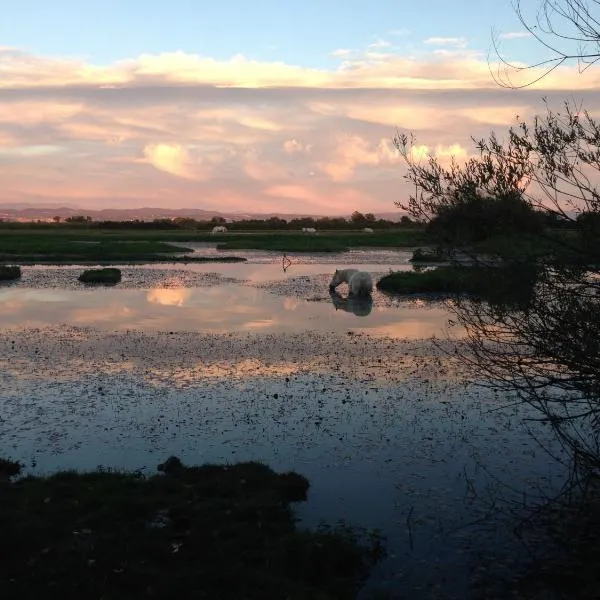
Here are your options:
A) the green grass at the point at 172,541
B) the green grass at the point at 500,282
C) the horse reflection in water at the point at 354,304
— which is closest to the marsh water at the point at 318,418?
the green grass at the point at 172,541

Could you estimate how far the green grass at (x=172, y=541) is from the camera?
282 inches

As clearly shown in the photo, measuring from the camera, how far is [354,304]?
31188 mm

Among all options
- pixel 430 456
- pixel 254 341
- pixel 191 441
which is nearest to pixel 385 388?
pixel 430 456

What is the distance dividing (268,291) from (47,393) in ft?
70.2

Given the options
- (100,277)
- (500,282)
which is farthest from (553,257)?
(100,277)

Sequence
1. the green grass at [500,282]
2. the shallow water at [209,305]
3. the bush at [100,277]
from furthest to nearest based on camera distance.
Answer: the bush at [100,277] < the shallow water at [209,305] < the green grass at [500,282]

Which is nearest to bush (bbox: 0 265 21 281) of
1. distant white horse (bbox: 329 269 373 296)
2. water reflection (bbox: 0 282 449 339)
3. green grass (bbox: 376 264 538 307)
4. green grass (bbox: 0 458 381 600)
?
water reflection (bbox: 0 282 449 339)

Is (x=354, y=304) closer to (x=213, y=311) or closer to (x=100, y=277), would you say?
(x=213, y=311)

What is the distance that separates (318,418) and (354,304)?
18366mm

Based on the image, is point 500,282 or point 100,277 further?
point 100,277

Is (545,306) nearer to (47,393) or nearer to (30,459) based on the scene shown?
(30,459)

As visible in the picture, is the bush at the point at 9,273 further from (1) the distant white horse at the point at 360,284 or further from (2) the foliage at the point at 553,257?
(2) the foliage at the point at 553,257

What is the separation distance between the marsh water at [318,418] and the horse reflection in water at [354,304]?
2.42 meters

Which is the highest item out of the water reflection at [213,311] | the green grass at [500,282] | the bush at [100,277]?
the green grass at [500,282]
